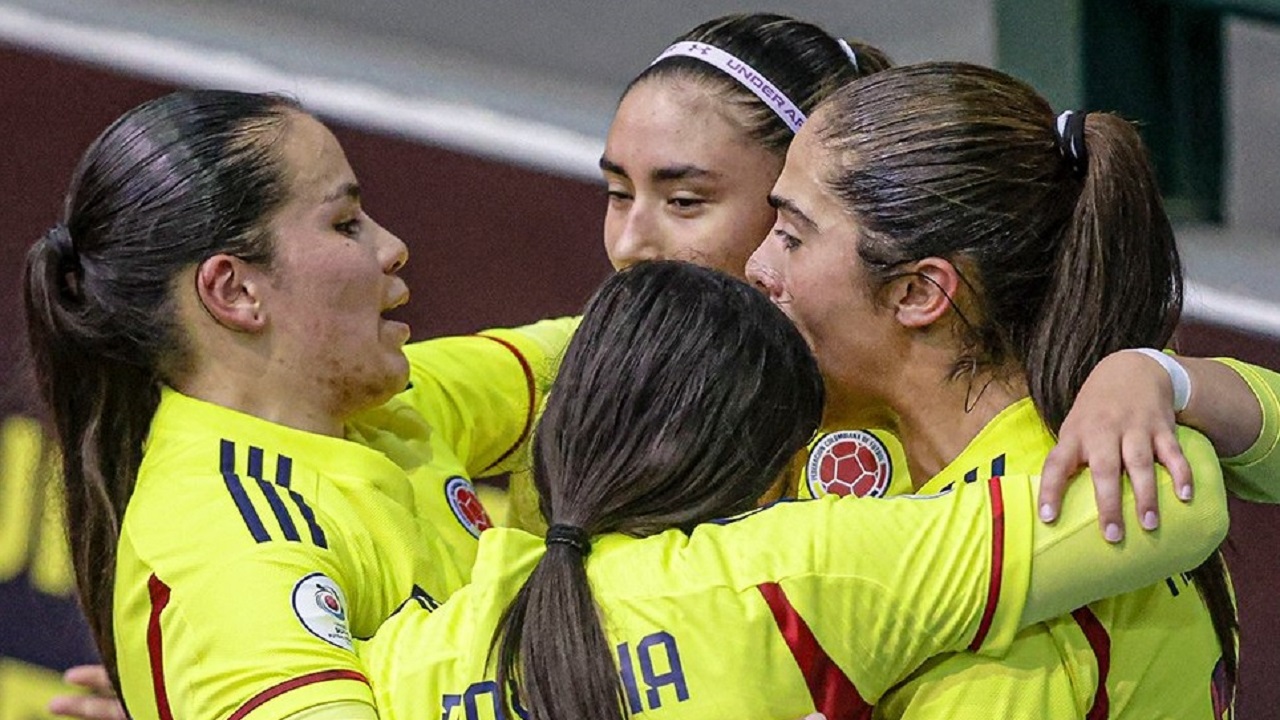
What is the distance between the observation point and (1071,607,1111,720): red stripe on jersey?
1.37 meters

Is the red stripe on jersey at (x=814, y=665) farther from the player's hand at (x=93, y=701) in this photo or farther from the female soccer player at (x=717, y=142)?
the player's hand at (x=93, y=701)

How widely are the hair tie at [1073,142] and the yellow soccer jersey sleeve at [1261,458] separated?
171 mm

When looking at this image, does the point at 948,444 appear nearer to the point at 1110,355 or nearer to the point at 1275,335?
the point at 1110,355

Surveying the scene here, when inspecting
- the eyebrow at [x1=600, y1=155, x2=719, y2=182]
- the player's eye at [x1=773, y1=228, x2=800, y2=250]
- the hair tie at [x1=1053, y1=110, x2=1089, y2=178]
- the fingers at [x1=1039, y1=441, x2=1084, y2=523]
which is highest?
the eyebrow at [x1=600, y1=155, x2=719, y2=182]

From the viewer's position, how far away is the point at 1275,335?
242cm

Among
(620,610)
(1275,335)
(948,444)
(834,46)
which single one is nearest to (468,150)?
(834,46)

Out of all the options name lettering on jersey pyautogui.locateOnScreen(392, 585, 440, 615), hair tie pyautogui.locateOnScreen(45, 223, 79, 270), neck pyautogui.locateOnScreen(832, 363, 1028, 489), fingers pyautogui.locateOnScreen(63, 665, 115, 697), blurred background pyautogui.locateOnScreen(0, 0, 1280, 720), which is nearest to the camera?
neck pyautogui.locateOnScreen(832, 363, 1028, 489)

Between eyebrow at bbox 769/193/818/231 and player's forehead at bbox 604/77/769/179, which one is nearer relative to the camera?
eyebrow at bbox 769/193/818/231

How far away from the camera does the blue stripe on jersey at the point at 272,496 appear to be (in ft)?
5.18

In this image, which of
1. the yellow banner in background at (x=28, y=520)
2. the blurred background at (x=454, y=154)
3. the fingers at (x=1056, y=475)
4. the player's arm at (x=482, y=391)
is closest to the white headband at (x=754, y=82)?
the player's arm at (x=482, y=391)

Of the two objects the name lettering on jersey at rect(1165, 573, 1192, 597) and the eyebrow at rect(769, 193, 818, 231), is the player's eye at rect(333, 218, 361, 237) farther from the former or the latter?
the name lettering on jersey at rect(1165, 573, 1192, 597)

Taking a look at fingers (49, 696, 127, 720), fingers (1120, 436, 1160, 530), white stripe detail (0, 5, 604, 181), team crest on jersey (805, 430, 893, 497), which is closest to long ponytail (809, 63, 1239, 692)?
fingers (1120, 436, 1160, 530)

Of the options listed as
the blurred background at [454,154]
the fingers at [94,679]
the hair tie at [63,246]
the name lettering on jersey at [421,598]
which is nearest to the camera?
the name lettering on jersey at [421,598]

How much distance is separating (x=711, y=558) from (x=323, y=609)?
1.15 feet
